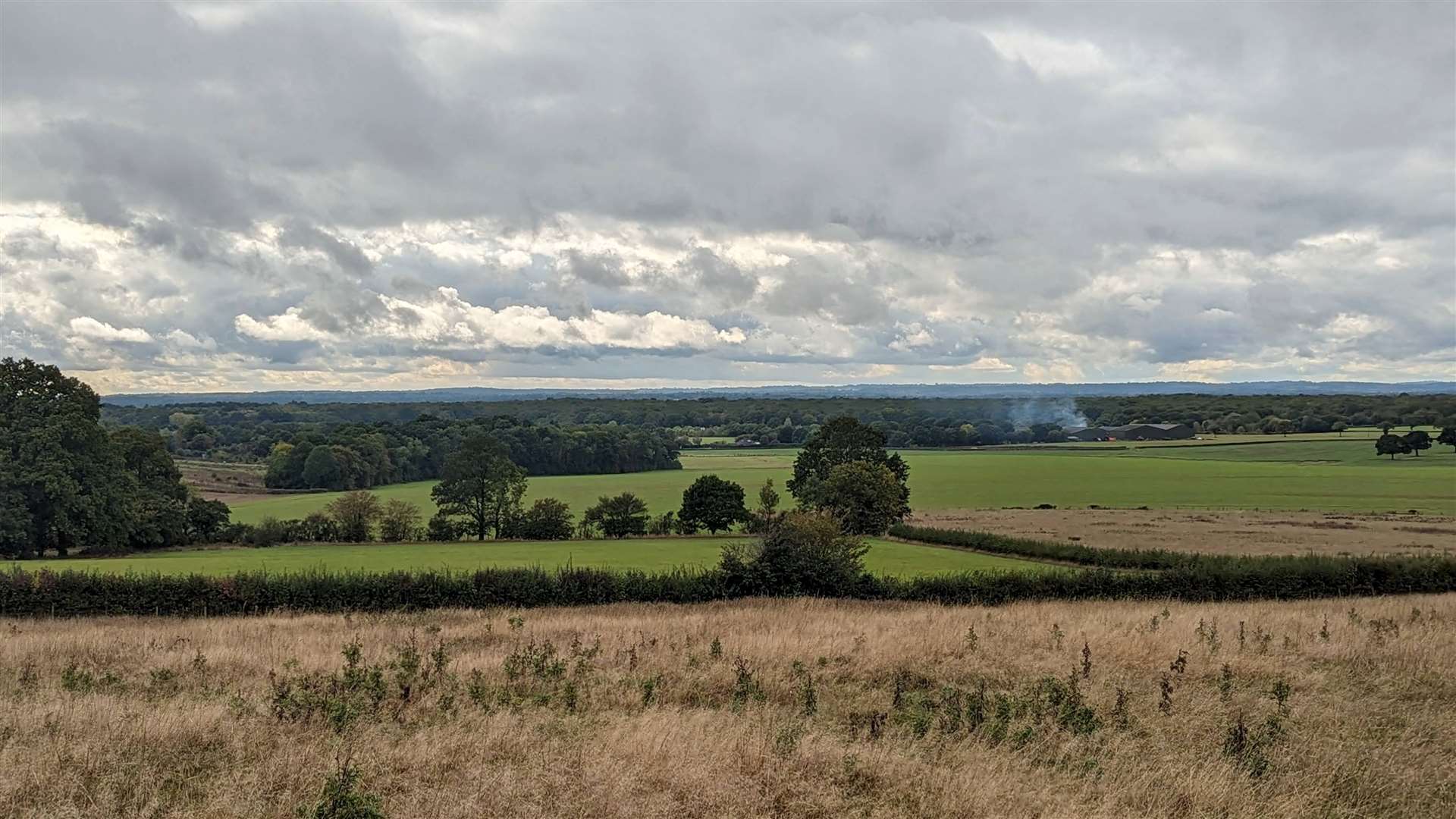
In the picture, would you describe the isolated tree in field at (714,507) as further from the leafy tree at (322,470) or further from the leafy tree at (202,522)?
the leafy tree at (322,470)

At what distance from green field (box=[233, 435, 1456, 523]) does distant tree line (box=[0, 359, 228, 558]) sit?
19.0m

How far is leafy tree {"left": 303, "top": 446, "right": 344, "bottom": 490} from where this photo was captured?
10600 centimetres

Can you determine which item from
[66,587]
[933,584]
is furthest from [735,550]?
[66,587]

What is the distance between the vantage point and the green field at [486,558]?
4944 centimetres

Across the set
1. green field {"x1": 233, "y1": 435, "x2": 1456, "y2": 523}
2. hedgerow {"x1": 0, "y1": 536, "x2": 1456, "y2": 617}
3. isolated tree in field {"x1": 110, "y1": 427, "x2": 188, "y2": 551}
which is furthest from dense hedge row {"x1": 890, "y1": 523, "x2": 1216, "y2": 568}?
isolated tree in field {"x1": 110, "y1": 427, "x2": 188, "y2": 551}

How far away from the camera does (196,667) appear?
600 inches

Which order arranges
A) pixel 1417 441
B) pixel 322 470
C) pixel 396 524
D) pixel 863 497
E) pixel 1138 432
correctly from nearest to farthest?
1. pixel 863 497
2. pixel 396 524
3. pixel 322 470
4. pixel 1417 441
5. pixel 1138 432

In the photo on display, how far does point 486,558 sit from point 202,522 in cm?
2789

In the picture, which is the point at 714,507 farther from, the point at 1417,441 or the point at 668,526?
the point at 1417,441

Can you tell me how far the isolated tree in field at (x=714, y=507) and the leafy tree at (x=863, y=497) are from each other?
7407mm

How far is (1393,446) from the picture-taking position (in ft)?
356

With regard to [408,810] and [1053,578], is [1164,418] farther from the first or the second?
[408,810]

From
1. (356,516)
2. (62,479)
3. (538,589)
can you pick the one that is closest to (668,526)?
(356,516)

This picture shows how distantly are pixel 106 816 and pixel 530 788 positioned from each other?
11.7 ft
